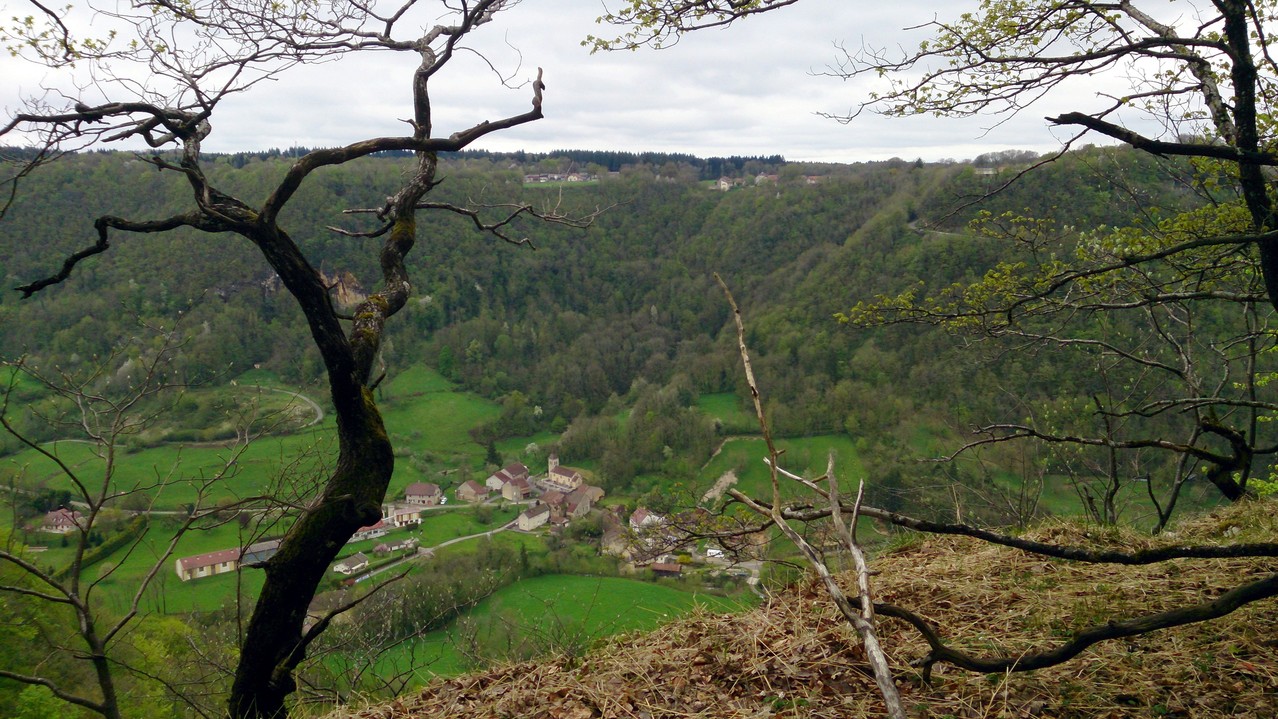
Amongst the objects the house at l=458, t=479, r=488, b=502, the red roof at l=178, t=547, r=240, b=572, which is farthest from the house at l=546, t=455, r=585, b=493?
the red roof at l=178, t=547, r=240, b=572

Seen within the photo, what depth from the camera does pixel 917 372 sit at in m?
30.4

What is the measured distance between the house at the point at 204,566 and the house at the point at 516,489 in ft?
46.6

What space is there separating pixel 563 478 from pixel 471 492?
493cm

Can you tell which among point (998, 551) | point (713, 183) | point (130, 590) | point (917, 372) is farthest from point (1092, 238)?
point (713, 183)

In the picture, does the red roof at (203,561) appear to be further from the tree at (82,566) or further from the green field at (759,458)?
the green field at (759,458)

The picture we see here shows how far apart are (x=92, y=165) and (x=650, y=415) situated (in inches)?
1568

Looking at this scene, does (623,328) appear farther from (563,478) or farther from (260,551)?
(260,551)

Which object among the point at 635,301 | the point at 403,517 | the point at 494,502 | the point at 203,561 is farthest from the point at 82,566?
the point at 635,301

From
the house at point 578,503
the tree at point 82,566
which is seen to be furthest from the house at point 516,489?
the tree at point 82,566

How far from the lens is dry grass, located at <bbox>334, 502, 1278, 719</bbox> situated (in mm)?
2398

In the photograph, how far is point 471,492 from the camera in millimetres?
33406

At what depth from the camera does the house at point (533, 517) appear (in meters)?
29.4

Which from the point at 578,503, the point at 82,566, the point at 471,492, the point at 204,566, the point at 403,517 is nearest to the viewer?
the point at 82,566

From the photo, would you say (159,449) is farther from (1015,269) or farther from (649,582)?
(1015,269)
